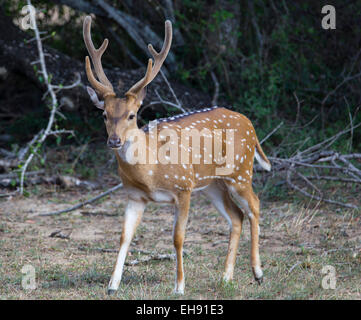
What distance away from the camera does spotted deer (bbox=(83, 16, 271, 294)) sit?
4.79 metres

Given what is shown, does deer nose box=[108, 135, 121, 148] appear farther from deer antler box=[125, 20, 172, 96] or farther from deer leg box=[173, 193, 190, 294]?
deer leg box=[173, 193, 190, 294]

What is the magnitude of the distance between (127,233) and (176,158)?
74cm

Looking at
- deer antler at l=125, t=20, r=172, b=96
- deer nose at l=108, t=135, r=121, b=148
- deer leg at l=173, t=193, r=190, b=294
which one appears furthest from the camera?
deer antler at l=125, t=20, r=172, b=96

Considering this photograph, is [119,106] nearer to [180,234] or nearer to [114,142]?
[114,142]

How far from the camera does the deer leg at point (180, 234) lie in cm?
475

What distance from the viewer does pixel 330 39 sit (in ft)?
31.8

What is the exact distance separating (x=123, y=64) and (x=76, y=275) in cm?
586

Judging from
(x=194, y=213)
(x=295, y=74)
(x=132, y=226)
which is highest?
(x=295, y=74)

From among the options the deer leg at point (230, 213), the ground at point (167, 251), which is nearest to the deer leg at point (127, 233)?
the ground at point (167, 251)

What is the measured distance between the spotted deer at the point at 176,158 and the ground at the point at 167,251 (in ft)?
0.91

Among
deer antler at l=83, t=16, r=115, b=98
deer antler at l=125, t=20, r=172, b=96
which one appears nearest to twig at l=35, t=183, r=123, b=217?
deer antler at l=83, t=16, r=115, b=98

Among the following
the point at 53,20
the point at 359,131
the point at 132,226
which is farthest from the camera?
the point at 53,20
